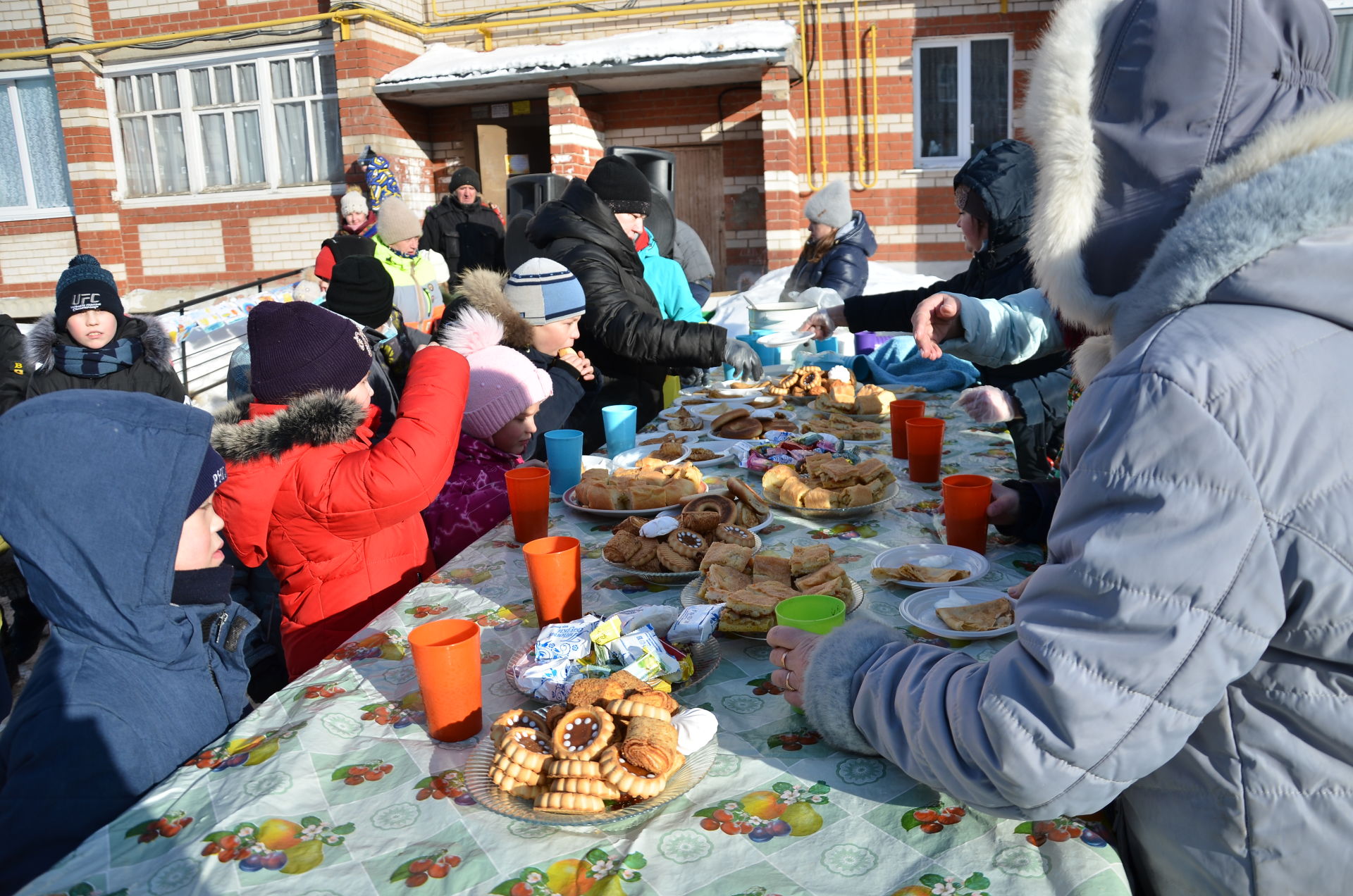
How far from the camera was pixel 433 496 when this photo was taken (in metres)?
2.36

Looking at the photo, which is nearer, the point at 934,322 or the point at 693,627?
the point at 693,627

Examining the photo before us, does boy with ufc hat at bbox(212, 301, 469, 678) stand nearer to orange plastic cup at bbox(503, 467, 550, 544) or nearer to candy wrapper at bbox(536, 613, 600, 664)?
orange plastic cup at bbox(503, 467, 550, 544)

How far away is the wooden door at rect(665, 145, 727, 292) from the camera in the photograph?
12.9 m

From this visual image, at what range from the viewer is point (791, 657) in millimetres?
1394

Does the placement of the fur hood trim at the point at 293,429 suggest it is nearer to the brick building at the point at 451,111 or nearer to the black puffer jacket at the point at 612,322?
the black puffer jacket at the point at 612,322

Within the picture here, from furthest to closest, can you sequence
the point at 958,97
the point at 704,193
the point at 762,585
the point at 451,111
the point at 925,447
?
the point at 451,111
the point at 704,193
the point at 958,97
the point at 925,447
the point at 762,585

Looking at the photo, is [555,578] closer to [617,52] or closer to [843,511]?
[843,511]

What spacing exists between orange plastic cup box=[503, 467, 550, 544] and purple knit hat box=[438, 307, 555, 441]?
30.2 inches

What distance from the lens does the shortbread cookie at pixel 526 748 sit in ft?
4.01

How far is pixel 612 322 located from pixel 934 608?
8.23 ft

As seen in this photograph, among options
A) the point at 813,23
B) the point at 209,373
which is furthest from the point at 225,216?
the point at 813,23

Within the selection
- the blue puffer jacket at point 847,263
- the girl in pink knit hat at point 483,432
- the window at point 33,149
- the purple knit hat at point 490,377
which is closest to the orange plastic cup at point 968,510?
the girl in pink knit hat at point 483,432

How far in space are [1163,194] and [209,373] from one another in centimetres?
900

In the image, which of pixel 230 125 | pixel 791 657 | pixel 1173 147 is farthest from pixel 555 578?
pixel 230 125
